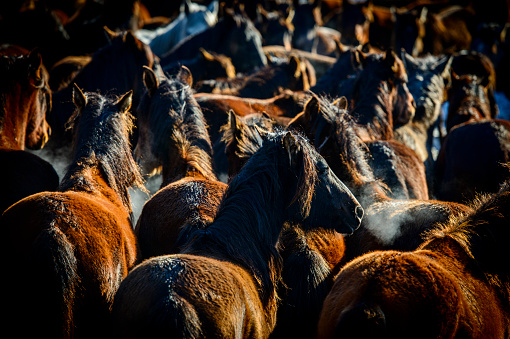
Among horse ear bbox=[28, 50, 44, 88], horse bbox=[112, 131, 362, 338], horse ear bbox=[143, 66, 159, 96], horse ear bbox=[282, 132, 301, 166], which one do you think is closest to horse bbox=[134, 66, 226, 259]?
horse ear bbox=[143, 66, 159, 96]

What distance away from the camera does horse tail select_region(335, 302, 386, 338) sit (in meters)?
1.83

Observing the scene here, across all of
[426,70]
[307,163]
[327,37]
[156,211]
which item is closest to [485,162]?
[426,70]

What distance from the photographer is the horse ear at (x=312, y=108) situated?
3.66 m

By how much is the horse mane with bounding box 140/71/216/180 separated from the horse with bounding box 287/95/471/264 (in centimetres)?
94

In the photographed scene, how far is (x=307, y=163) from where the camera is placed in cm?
274

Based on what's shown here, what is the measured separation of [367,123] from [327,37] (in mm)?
11327

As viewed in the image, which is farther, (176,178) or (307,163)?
(176,178)

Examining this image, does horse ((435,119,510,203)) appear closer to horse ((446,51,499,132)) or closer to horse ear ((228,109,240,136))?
horse ((446,51,499,132))

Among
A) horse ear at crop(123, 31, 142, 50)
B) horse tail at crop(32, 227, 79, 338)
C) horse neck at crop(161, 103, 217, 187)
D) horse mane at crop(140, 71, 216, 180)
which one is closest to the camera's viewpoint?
horse tail at crop(32, 227, 79, 338)

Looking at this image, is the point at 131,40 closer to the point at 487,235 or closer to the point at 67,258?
the point at 67,258

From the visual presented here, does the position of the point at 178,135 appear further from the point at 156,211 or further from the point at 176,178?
the point at 156,211

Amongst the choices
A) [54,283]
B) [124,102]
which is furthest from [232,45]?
[54,283]

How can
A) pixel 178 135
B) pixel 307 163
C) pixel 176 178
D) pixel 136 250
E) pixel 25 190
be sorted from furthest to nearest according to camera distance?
pixel 178 135 → pixel 176 178 → pixel 25 190 → pixel 136 250 → pixel 307 163

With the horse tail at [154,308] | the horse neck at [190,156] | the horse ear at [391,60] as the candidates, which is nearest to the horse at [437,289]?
the horse tail at [154,308]
